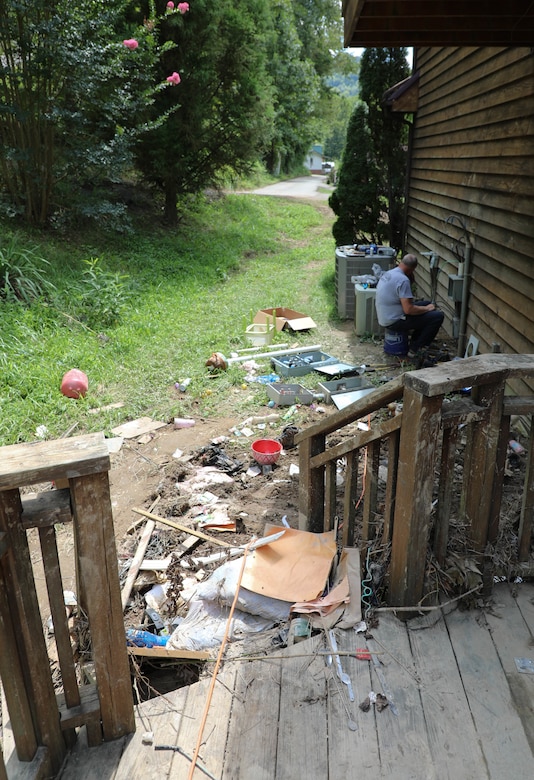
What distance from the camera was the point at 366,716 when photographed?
205 centimetres

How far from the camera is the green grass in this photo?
614cm

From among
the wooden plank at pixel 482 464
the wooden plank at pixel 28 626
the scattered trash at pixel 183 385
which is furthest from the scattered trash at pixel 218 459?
the wooden plank at pixel 28 626

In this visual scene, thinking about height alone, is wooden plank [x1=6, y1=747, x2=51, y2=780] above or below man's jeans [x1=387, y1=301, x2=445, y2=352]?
above

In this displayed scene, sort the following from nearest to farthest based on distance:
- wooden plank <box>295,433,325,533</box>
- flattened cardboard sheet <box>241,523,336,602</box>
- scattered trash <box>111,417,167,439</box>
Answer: flattened cardboard sheet <box>241,523,336,602</box>, wooden plank <box>295,433,325,533</box>, scattered trash <box>111,417,167,439</box>

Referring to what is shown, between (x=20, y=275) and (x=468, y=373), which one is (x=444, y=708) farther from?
(x=20, y=275)

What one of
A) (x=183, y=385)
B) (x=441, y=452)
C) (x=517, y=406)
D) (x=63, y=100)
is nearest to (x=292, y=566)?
(x=441, y=452)

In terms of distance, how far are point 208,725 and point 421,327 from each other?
19.9 ft

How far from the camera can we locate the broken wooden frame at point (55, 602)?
1.61 metres

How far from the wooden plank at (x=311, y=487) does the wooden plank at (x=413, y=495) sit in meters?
0.76

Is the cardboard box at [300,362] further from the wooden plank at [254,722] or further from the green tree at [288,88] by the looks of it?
the green tree at [288,88]

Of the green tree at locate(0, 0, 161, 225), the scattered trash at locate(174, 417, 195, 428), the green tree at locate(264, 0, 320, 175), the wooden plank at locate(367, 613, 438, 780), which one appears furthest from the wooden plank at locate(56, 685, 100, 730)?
the green tree at locate(264, 0, 320, 175)

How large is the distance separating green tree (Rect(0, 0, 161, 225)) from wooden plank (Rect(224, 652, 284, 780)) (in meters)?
9.26

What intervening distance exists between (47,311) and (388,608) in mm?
6753

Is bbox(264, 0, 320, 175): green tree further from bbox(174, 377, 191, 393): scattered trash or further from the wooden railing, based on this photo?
the wooden railing
